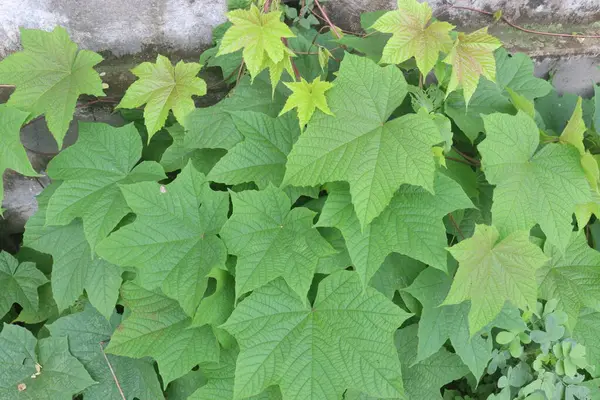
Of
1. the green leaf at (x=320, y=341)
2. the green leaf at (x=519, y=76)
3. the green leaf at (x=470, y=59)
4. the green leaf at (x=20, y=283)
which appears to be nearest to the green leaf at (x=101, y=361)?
the green leaf at (x=20, y=283)

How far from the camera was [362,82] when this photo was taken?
157cm

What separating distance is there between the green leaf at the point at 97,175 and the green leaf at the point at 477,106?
1.19m

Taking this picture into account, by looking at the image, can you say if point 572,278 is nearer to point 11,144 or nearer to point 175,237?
point 175,237

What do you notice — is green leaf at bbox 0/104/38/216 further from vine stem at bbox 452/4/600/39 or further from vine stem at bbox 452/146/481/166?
vine stem at bbox 452/4/600/39

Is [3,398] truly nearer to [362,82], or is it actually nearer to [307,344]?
[307,344]

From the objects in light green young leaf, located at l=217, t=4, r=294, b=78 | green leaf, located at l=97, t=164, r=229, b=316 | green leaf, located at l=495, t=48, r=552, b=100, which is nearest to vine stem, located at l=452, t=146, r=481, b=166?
green leaf, located at l=495, t=48, r=552, b=100

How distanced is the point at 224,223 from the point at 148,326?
538mm

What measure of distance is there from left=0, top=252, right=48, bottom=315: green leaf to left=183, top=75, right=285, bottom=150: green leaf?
1.01 metres

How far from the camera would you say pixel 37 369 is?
1.91 m

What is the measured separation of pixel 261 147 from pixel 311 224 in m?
0.35

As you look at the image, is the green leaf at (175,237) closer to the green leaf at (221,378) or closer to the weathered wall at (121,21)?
the green leaf at (221,378)

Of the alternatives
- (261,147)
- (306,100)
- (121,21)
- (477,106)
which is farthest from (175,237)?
(477,106)

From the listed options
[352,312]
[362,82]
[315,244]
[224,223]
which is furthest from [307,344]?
[362,82]

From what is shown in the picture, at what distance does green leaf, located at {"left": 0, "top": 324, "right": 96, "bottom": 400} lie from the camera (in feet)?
6.19
